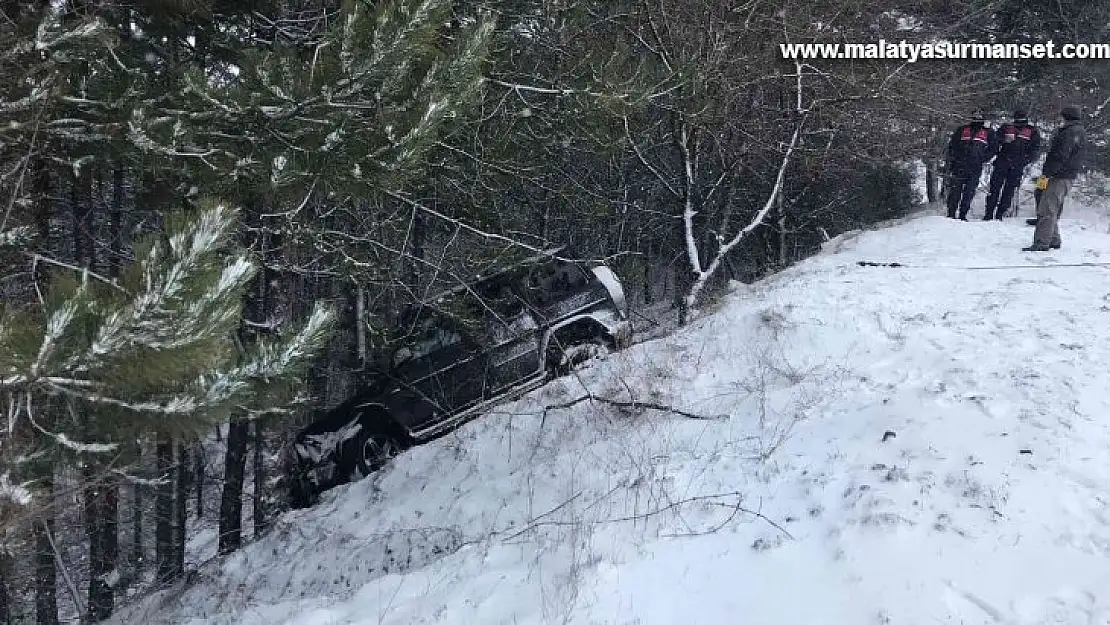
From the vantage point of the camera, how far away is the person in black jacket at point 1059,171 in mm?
9977

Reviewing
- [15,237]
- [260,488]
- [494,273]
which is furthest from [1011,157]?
[260,488]

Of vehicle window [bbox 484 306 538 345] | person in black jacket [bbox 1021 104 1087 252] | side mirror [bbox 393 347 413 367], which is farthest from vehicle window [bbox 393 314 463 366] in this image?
person in black jacket [bbox 1021 104 1087 252]

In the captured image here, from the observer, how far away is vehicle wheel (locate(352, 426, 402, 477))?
30.7ft

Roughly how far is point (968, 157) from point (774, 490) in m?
10.6

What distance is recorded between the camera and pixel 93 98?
5109 millimetres

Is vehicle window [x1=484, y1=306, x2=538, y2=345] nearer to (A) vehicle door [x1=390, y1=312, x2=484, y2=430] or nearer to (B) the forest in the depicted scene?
(A) vehicle door [x1=390, y1=312, x2=484, y2=430]

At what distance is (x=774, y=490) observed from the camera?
193 inches

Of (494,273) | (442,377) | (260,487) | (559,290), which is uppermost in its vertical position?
(494,273)

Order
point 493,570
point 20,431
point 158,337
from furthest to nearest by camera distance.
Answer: point 493,570 → point 20,431 → point 158,337

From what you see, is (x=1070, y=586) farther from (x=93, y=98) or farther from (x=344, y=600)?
Answer: (x=93, y=98)

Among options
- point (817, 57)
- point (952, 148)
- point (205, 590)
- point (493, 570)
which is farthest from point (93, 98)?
point (952, 148)

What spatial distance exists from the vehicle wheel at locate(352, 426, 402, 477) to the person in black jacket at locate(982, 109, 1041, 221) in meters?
11.3

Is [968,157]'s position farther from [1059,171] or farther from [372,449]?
[372,449]

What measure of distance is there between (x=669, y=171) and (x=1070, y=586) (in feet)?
42.1
